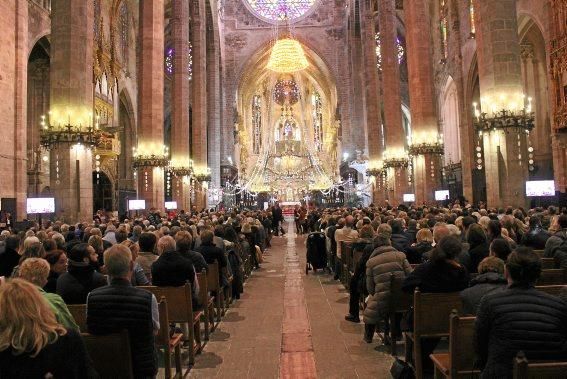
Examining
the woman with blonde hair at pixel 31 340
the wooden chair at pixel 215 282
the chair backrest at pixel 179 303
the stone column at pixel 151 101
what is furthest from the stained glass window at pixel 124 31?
the woman with blonde hair at pixel 31 340

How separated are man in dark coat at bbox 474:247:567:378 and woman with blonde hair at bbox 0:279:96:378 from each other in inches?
93.0

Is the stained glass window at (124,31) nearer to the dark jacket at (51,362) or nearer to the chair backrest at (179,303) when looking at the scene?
the chair backrest at (179,303)

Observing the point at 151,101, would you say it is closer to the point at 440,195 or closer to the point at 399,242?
the point at 440,195

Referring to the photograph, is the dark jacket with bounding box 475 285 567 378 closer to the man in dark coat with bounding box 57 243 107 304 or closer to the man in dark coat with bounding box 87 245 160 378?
the man in dark coat with bounding box 87 245 160 378

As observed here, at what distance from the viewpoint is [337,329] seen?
7480mm

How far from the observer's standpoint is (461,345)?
3797 mm

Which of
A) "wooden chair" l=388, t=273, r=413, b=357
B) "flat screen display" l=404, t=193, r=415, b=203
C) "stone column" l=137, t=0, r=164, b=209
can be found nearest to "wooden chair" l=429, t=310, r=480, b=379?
"wooden chair" l=388, t=273, r=413, b=357

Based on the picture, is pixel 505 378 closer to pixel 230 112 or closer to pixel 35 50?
pixel 35 50

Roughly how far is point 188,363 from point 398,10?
126ft

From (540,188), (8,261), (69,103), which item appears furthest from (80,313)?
(540,188)

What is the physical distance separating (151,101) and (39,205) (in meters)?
10.1

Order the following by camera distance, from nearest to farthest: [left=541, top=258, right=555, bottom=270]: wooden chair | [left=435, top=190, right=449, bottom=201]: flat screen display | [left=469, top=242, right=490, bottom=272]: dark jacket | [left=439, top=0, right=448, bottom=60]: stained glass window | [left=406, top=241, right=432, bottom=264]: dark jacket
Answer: [left=469, top=242, right=490, bottom=272]: dark jacket, [left=541, top=258, right=555, bottom=270]: wooden chair, [left=406, top=241, right=432, bottom=264]: dark jacket, [left=435, top=190, right=449, bottom=201]: flat screen display, [left=439, top=0, right=448, bottom=60]: stained glass window

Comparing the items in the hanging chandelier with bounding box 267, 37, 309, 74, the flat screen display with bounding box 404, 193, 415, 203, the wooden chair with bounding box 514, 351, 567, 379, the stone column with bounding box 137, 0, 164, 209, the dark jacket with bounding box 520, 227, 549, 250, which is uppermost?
the hanging chandelier with bounding box 267, 37, 309, 74

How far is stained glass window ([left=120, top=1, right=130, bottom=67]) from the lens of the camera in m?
32.7
